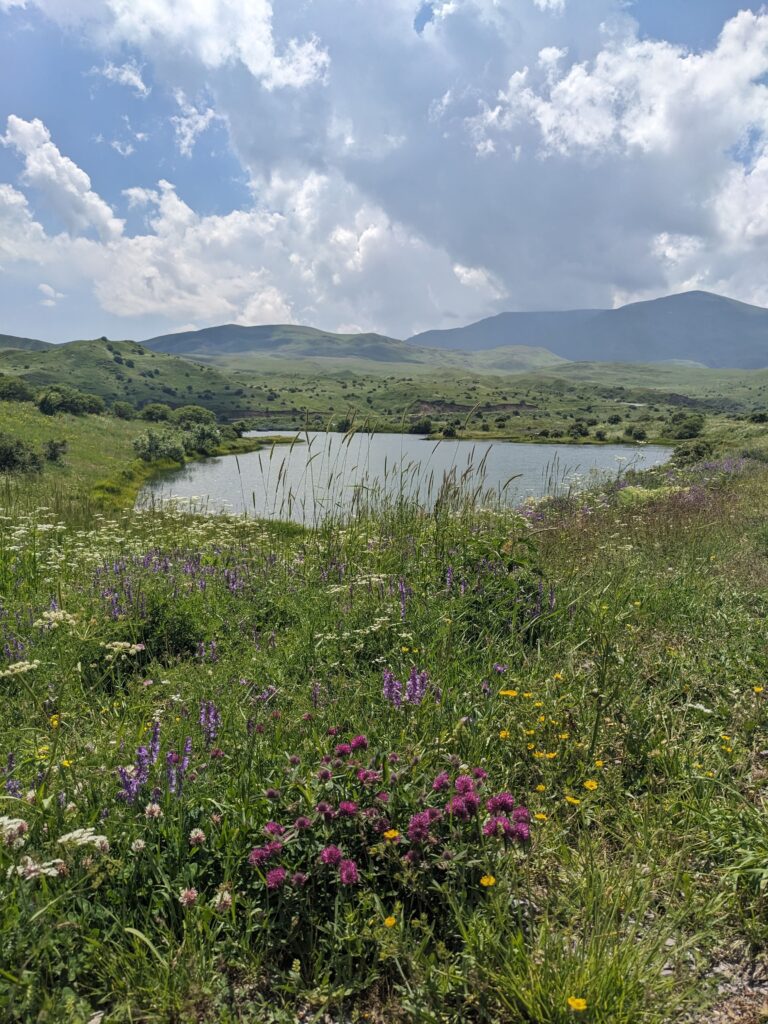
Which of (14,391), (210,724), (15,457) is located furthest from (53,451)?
(14,391)

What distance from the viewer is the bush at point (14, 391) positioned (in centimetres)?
7031

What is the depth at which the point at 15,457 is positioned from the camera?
29766 millimetres

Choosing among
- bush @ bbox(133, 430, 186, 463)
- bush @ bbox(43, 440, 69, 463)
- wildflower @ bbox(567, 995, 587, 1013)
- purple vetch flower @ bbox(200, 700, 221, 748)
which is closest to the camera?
wildflower @ bbox(567, 995, 587, 1013)

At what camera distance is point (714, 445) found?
3291cm

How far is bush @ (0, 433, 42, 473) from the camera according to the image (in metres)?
29.3

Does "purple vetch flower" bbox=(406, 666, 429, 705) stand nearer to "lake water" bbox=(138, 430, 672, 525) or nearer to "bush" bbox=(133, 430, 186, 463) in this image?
"lake water" bbox=(138, 430, 672, 525)

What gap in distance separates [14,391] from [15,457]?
51171mm

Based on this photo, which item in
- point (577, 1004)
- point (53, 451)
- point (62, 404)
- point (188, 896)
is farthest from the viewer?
point (62, 404)

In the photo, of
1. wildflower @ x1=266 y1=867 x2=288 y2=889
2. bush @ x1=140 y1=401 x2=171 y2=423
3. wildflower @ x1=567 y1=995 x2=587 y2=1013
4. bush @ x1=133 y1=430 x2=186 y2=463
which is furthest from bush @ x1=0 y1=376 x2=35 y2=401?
wildflower @ x1=567 y1=995 x2=587 y2=1013

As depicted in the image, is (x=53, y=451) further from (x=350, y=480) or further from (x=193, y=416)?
(x=193, y=416)

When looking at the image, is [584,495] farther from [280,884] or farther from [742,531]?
[280,884]

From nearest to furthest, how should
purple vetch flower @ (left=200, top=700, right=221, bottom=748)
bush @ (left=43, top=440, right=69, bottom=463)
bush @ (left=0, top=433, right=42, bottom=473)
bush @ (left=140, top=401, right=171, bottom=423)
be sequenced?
purple vetch flower @ (left=200, top=700, right=221, bottom=748)
bush @ (left=0, top=433, right=42, bottom=473)
bush @ (left=43, top=440, right=69, bottom=463)
bush @ (left=140, top=401, right=171, bottom=423)

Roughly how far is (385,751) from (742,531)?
29.9ft

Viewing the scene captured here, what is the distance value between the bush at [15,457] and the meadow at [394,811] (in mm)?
28426
